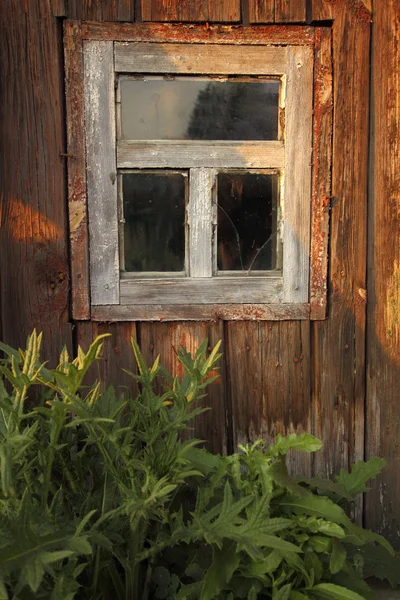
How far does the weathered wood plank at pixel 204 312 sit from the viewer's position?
8.04 feet

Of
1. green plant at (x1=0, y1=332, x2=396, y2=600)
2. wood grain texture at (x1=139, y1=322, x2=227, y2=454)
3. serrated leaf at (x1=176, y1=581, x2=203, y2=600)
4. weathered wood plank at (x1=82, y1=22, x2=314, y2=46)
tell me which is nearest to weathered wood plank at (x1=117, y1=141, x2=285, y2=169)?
weathered wood plank at (x1=82, y1=22, x2=314, y2=46)

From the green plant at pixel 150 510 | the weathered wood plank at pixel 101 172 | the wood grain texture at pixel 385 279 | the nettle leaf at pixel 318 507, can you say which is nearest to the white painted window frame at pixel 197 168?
the weathered wood plank at pixel 101 172

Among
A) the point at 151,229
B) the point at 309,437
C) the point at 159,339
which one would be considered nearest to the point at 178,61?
the point at 151,229

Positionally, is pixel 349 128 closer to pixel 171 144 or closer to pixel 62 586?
pixel 171 144

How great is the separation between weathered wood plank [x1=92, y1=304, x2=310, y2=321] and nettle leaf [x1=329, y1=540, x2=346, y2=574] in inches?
37.1

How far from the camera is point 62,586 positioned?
1.59m

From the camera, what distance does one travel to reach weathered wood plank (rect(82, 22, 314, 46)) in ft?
7.61

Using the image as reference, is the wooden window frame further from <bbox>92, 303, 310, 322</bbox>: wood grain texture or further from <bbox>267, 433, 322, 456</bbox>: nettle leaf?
<bbox>267, 433, 322, 456</bbox>: nettle leaf

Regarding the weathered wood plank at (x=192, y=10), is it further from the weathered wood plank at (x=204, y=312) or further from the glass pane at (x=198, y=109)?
the weathered wood plank at (x=204, y=312)

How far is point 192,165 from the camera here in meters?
2.45

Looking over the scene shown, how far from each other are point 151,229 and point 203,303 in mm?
393

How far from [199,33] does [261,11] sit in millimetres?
268

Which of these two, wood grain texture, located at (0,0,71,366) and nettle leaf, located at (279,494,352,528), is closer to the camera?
nettle leaf, located at (279,494,352,528)

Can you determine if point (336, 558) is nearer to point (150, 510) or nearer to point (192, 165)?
point (150, 510)
